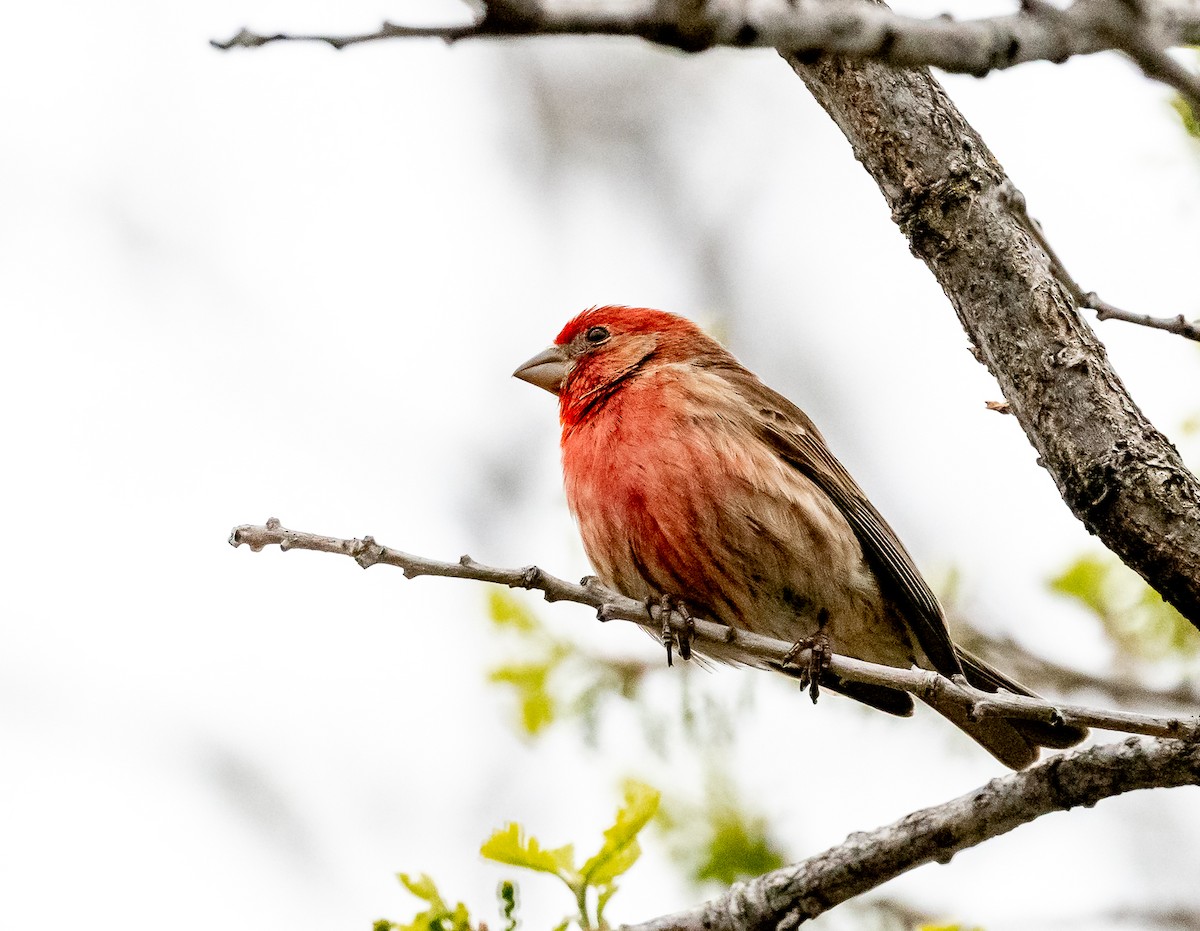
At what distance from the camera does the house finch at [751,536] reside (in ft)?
16.7

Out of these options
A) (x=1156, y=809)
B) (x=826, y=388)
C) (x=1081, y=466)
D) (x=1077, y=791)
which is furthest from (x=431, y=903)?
(x=826, y=388)

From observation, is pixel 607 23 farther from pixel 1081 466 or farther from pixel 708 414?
pixel 708 414

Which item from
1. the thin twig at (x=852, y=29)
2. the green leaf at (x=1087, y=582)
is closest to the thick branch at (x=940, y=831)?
the thin twig at (x=852, y=29)

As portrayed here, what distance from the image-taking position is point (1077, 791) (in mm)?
3549

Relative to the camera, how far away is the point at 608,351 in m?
6.47

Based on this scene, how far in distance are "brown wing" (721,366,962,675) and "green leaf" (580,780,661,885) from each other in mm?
1650

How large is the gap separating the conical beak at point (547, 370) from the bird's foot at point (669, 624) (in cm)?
172

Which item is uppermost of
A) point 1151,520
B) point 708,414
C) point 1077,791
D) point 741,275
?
point 741,275

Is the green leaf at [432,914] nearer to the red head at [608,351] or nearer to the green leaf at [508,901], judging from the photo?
the green leaf at [508,901]

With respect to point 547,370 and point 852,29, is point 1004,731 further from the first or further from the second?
point 852,29

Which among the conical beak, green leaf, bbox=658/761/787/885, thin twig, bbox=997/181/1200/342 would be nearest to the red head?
the conical beak

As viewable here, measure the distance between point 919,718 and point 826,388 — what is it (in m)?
4.96

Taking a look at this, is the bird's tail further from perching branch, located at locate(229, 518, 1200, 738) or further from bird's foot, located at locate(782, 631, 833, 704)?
perching branch, located at locate(229, 518, 1200, 738)

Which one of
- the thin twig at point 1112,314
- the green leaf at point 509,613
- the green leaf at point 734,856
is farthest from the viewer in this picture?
the green leaf at point 509,613
